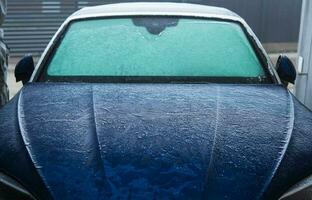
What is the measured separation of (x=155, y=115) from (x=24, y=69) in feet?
4.35

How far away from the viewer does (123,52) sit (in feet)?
11.2

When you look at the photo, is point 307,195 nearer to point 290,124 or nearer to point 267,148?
point 267,148

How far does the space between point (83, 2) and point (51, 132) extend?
9.87 m

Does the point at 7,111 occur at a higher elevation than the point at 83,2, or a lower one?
higher

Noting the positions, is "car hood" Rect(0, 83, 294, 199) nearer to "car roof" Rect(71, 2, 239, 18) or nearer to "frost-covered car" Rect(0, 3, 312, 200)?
"frost-covered car" Rect(0, 3, 312, 200)

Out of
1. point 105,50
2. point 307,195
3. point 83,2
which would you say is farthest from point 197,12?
A: point 83,2

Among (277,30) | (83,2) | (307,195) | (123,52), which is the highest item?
(123,52)

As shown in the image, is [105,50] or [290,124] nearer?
[290,124]

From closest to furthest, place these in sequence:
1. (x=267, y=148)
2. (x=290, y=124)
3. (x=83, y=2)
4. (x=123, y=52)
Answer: (x=267, y=148), (x=290, y=124), (x=123, y=52), (x=83, y=2)

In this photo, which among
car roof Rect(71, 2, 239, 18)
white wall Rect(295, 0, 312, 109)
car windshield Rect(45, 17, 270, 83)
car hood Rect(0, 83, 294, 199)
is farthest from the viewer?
white wall Rect(295, 0, 312, 109)

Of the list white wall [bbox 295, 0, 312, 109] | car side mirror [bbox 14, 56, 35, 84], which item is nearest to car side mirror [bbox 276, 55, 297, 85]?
car side mirror [bbox 14, 56, 35, 84]

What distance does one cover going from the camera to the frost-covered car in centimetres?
209

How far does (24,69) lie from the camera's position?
3551 mm

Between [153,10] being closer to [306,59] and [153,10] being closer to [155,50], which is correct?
[155,50]
